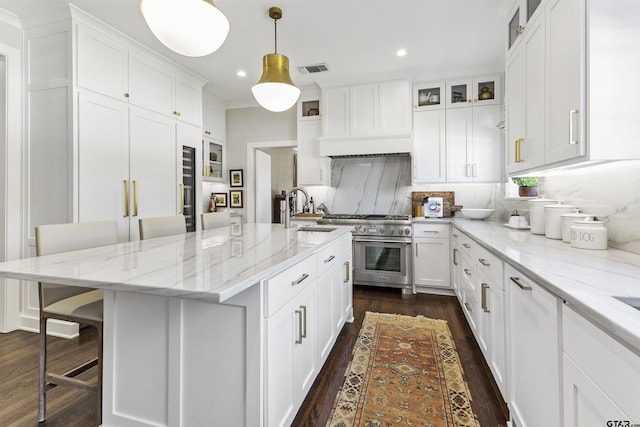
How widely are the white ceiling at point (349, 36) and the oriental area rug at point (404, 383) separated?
272 centimetres

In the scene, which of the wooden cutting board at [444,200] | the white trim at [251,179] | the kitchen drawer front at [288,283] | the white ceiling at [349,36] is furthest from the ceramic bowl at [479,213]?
the white trim at [251,179]

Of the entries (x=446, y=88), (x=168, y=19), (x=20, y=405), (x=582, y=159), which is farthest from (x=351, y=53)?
(x=20, y=405)

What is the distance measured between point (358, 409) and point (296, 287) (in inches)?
31.1

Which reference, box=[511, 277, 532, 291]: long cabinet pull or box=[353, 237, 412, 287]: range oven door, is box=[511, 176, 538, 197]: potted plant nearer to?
box=[353, 237, 412, 287]: range oven door

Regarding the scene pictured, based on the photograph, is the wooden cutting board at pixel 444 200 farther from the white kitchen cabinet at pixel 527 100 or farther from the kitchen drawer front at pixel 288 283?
the kitchen drawer front at pixel 288 283

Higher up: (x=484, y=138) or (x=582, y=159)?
(x=484, y=138)

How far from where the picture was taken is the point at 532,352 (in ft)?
4.02

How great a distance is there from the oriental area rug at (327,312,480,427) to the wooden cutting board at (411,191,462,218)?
6.00 ft

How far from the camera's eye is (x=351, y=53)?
3408mm

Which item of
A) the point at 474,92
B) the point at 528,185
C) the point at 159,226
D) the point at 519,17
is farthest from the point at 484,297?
the point at 474,92

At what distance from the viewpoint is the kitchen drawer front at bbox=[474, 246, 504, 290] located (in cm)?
166

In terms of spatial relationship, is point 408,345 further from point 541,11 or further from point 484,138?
point 484,138

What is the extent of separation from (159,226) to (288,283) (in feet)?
4.89

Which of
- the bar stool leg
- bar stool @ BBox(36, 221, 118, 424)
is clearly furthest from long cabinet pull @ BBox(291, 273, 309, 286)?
the bar stool leg
